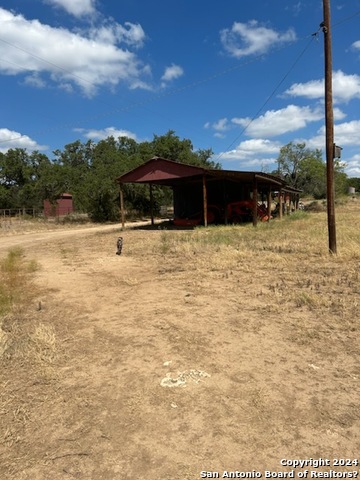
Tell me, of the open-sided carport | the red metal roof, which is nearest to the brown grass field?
the red metal roof

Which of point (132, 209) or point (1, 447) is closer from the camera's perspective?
point (1, 447)

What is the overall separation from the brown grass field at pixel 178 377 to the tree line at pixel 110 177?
26399 millimetres

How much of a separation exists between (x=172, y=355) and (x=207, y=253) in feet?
24.4

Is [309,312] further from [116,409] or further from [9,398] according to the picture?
[9,398]

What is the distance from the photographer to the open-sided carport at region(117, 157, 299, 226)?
20844 millimetres

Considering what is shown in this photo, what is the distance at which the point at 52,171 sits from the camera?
43125 mm

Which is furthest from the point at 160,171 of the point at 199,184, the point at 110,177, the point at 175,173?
the point at 110,177

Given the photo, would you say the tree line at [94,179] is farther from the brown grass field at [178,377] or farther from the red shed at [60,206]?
the brown grass field at [178,377]

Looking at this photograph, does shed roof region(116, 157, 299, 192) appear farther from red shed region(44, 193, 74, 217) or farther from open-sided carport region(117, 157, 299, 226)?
red shed region(44, 193, 74, 217)

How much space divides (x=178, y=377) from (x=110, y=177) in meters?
31.6

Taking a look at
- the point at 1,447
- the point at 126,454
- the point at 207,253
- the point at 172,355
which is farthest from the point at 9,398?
the point at 207,253

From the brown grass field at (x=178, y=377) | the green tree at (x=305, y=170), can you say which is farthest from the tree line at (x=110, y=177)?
the brown grass field at (x=178, y=377)

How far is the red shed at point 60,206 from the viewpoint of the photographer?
131 ft

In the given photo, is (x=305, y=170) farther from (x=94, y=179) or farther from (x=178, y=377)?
(x=178, y=377)
